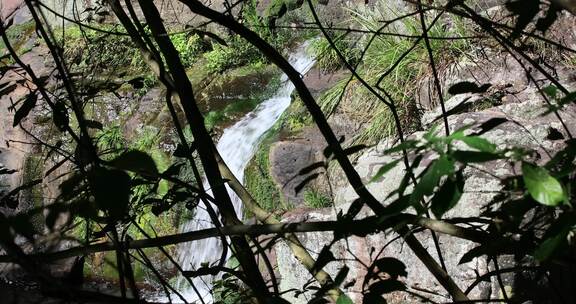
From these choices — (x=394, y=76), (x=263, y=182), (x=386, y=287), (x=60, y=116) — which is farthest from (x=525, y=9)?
(x=263, y=182)

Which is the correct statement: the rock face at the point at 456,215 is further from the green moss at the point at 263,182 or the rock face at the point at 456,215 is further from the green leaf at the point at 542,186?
the green moss at the point at 263,182

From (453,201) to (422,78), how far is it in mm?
4853

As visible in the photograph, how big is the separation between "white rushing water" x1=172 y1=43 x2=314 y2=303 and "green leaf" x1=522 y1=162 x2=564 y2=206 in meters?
5.14

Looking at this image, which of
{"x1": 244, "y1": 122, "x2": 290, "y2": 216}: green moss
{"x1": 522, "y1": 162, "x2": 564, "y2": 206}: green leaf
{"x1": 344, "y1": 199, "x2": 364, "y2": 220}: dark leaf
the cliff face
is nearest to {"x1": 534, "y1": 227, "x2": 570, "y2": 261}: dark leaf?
{"x1": 522, "y1": 162, "x2": 564, "y2": 206}: green leaf

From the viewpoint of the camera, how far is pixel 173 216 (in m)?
6.64

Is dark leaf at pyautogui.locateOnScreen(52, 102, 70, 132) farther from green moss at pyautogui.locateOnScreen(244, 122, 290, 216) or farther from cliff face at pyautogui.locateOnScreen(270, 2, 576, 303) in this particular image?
green moss at pyautogui.locateOnScreen(244, 122, 290, 216)

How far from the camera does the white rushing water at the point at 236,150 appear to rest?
241 inches

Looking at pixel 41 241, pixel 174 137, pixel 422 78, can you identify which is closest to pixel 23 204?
pixel 174 137

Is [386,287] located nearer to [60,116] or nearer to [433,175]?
[433,175]

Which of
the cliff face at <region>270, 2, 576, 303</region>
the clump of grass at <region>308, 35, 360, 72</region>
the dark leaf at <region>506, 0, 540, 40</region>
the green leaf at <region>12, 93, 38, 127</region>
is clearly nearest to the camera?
the dark leaf at <region>506, 0, 540, 40</region>

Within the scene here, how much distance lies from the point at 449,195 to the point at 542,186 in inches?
4.2

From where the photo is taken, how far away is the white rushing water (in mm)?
6113

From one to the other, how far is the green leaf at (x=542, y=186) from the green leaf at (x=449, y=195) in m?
0.08

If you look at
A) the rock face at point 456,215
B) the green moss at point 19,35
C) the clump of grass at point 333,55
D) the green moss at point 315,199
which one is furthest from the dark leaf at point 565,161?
the green moss at point 19,35
